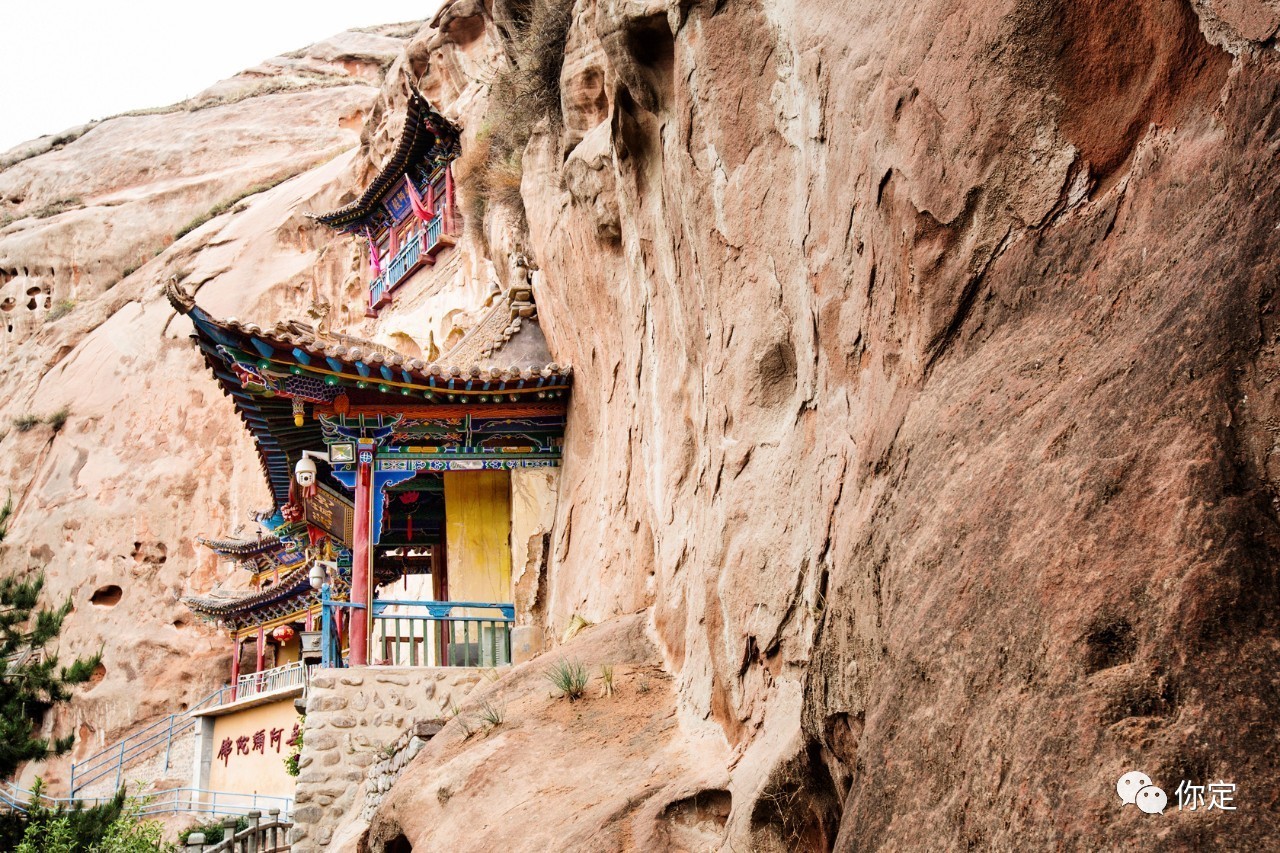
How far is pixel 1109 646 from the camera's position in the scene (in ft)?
8.07

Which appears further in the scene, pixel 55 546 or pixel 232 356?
pixel 55 546

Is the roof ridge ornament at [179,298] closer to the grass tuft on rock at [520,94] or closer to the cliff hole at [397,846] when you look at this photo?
the grass tuft on rock at [520,94]

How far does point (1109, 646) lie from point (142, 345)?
35.2 m

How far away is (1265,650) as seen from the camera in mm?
2201

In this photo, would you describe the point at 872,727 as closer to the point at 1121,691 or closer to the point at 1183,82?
the point at 1121,691

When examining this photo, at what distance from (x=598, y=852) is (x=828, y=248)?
283 cm

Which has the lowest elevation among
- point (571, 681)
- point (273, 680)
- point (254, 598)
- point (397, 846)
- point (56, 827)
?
point (397, 846)

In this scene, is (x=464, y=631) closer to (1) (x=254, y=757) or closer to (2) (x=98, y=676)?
(1) (x=254, y=757)

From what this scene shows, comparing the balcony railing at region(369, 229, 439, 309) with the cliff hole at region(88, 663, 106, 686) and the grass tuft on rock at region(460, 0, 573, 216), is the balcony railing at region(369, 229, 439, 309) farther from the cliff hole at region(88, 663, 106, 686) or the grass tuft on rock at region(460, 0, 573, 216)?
the cliff hole at region(88, 663, 106, 686)

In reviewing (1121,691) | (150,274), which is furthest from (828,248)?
(150,274)

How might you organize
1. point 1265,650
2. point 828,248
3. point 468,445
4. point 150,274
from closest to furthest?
point 1265,650
point 828,248
point 468,445
point 150,274

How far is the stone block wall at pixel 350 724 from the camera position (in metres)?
9.73

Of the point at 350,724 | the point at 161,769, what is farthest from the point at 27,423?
the point at 350,724

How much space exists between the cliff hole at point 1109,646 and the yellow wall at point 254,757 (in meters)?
21.1
